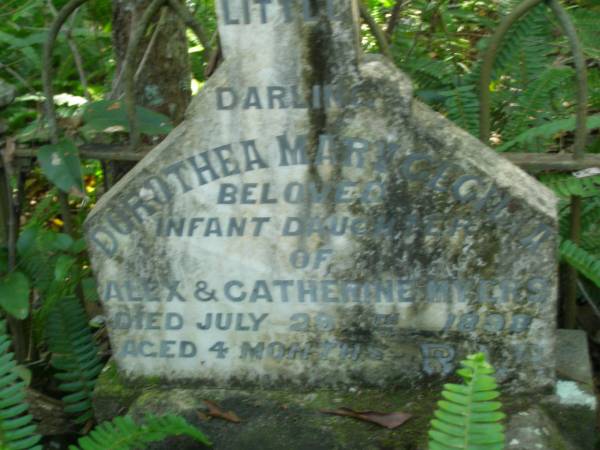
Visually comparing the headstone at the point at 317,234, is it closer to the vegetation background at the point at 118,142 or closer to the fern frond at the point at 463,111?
the vegetation background at the point at 118,142

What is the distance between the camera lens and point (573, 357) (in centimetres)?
Answer: 261

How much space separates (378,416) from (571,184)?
0.94m

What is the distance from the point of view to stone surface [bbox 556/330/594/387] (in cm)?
252

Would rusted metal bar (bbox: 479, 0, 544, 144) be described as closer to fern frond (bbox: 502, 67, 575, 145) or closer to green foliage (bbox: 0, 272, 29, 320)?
fern frond (bbox: 502, 67, 575, 145)

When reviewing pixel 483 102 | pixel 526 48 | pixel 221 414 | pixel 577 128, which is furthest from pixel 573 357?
pixel 526 48

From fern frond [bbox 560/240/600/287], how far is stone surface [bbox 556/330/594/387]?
21cm

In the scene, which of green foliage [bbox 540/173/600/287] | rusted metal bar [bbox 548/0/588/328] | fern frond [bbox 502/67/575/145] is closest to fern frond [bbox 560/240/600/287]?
green foliage [bbox 540/173/600/287]

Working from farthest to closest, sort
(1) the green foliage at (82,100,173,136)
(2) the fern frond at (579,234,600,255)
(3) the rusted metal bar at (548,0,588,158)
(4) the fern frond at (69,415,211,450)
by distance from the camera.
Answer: (2) the fern frond at (579,234,600,255) < (1) the green foliage at (82,100,173,136) < (3) the rusted metal bar at (548,0,588,158) < (4) the fern frond at (69,415,211,450)

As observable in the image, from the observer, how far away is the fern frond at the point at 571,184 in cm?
261

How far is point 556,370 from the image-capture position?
8.34 ft

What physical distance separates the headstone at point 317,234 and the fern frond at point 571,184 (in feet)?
1.04

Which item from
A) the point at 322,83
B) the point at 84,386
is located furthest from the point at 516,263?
the point at 84,386

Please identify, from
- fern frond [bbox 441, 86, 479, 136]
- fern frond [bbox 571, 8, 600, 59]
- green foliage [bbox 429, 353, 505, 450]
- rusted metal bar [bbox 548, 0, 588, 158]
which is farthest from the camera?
fern frond [bbox 571, 8, 600, 59]

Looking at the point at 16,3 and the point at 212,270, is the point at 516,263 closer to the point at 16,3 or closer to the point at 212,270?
the point at 212,270
